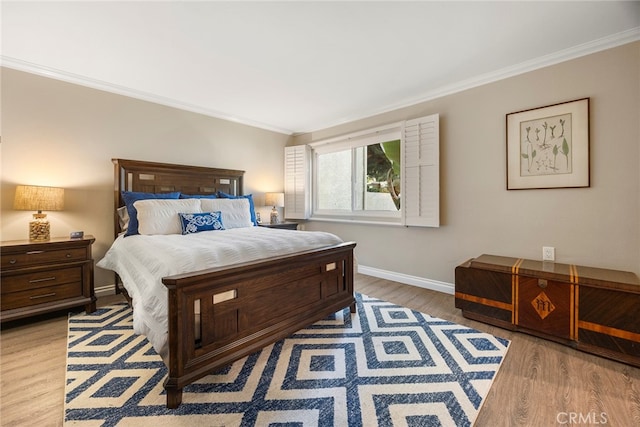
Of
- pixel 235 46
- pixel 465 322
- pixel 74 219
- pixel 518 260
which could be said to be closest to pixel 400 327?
pixel 465 322

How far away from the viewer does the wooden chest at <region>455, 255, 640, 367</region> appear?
6.00 feet

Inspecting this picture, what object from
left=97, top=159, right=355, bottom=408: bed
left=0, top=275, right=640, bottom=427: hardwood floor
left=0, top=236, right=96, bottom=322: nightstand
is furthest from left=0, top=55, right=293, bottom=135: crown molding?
left=0, top=275, right=640, bottom=427: hardwood floor

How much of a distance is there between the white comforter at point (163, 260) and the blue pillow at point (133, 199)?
370 mm

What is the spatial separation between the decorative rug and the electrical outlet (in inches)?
39.2

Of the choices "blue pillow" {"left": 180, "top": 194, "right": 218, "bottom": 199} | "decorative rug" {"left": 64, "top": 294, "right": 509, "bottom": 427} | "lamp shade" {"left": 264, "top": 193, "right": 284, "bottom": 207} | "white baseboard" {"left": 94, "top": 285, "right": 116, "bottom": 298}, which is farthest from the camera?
"lamp shade" {"left": 264, "top": 193, "right": 284, "bottom": 207}

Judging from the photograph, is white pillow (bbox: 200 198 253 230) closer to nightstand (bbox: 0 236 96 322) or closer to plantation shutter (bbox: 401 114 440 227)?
nightstand (bbox: 0 236 96 322)

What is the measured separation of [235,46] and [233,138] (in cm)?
202

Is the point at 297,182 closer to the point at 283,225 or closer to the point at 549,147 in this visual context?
the point at 283,225

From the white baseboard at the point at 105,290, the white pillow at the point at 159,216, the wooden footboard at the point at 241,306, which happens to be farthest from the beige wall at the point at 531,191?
the white baseboard at the point at 105,290

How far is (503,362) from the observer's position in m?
1.86

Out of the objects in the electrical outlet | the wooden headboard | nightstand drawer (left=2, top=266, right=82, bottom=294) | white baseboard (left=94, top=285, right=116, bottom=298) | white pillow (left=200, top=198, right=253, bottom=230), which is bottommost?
white baseboard (left=94, top=285, right=116, bottom=298)

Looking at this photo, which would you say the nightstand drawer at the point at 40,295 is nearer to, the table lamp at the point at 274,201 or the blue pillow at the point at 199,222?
the blue pillow at the point at 199,222

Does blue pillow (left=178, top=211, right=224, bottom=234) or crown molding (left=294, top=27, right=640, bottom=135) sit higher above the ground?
crown molding (left=294, top=27, right=640, bottom=135)

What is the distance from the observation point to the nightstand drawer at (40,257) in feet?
7.41
